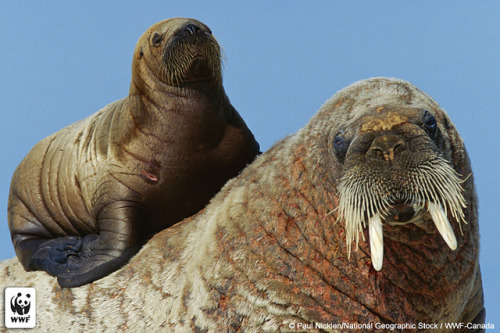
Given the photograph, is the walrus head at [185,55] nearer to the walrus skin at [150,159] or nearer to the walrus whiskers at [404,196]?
the walrus skin at [150,159]

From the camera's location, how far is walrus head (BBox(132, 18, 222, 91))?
7.10 metres

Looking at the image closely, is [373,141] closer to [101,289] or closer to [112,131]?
[101,289]

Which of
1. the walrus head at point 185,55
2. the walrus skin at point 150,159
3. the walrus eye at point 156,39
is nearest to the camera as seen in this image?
the walrus skin at point 150,159

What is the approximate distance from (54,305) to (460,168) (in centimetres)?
362

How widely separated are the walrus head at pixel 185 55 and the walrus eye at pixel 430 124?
3.03 m

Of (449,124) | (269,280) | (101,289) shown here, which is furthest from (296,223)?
(101,289)

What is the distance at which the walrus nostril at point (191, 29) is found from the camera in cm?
715

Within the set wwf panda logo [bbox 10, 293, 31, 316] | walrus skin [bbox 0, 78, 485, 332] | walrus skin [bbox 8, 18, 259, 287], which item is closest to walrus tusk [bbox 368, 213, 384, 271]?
walrus skin [bbox 0, 78, 485, 332]

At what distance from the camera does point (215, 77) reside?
7.22m

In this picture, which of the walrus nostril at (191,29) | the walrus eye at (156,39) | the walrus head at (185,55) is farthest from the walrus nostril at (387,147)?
the walrus eye at (156,39)

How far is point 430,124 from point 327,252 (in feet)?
3.42

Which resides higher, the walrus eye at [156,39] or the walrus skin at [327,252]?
the walrus eye at [156,39]

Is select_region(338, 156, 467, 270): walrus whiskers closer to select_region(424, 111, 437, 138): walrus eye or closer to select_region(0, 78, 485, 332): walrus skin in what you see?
select_region(0, 78, 485, 332): walrus skin

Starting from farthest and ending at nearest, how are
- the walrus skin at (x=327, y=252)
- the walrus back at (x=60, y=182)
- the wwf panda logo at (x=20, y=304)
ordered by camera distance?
the walrus back at (x=60, y=182) < the wwf panda logo at (x=20, y=304) < the walrus skin at (x=327, y=252)
